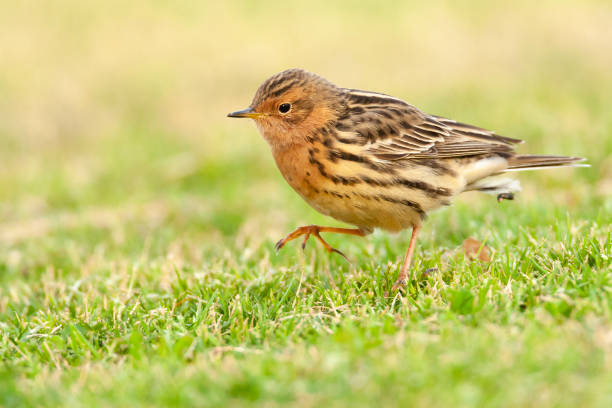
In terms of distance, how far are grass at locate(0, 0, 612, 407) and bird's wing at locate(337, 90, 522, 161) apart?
0.79 m

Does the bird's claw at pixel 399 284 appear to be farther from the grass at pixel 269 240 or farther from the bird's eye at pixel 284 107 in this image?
the bird's eye at pixel 284 107

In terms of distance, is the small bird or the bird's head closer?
the small bird

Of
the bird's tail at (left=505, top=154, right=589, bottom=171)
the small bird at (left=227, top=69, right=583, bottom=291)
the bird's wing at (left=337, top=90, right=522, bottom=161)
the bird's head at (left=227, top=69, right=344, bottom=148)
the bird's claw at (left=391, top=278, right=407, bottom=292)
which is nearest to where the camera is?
the bird's claw at (left=391, top=278, right=407, bottom=292)

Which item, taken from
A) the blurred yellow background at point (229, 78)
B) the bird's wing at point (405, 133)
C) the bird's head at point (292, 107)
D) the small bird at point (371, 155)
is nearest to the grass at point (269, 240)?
the blurred yellow background at point (229, 78)

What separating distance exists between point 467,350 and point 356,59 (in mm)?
15173

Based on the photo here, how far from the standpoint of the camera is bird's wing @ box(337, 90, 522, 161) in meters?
6.15

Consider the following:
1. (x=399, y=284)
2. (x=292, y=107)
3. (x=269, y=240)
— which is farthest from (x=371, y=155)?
(x=269, y=240)

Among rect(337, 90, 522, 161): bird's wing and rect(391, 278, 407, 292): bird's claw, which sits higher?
rect(337, 90, 522, 161): bird's wing

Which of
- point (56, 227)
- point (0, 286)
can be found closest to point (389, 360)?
point (0, 286)

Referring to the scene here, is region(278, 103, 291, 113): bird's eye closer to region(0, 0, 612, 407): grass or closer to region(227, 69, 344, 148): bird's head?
region(227, 69, 344, 148): bird's head

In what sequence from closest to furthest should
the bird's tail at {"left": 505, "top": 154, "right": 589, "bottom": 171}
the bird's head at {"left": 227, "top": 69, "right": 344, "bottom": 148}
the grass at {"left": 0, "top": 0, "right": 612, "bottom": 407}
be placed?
the grass at {"left": 0, "top": 0, "right": 612, "bottom": 407} < the bird's head at {"left": 227, "top": 69, "right": 344, "bottom": 148} < the bird's tail at {"left": 505, "top": 154, "right": 589, "bottom": 171}

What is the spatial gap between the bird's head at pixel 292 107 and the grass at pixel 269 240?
112cm

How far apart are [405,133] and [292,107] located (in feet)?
3.26

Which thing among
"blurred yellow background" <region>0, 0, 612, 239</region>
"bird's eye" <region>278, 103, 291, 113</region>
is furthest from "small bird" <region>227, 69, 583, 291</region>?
"blurred yellow background" <region>0, 0, 612, 239</region>
